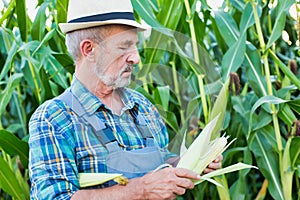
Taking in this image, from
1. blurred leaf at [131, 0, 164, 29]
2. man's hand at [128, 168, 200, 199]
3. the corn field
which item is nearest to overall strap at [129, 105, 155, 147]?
man's hand at [128, 168, 200, 199]

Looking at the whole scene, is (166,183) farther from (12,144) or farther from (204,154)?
(12,144)

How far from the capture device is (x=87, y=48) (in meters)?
1.35

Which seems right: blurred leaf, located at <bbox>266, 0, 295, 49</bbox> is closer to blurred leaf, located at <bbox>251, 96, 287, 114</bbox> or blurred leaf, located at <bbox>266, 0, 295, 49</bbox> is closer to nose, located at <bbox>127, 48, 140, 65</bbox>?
blurred leaf, located at <bbox>251, 96, 287, 114</bbox>

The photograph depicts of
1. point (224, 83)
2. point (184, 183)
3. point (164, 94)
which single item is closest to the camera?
point (184, 183)

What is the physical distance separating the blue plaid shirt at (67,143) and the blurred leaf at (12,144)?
2.35 ft

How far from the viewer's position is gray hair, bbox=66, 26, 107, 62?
1339 mm

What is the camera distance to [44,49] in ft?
6.68

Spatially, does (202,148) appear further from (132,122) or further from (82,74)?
(82,74)

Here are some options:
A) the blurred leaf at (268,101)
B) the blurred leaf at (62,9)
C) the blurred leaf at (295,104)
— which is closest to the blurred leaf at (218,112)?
the blurred leaf at (268,101)

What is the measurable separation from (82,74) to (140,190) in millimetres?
288

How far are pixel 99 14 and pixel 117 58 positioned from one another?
12 cm

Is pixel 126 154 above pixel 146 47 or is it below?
below

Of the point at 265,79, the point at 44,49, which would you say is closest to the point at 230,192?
the point at 265,79

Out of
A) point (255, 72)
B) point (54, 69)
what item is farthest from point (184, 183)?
point (54, 69)
